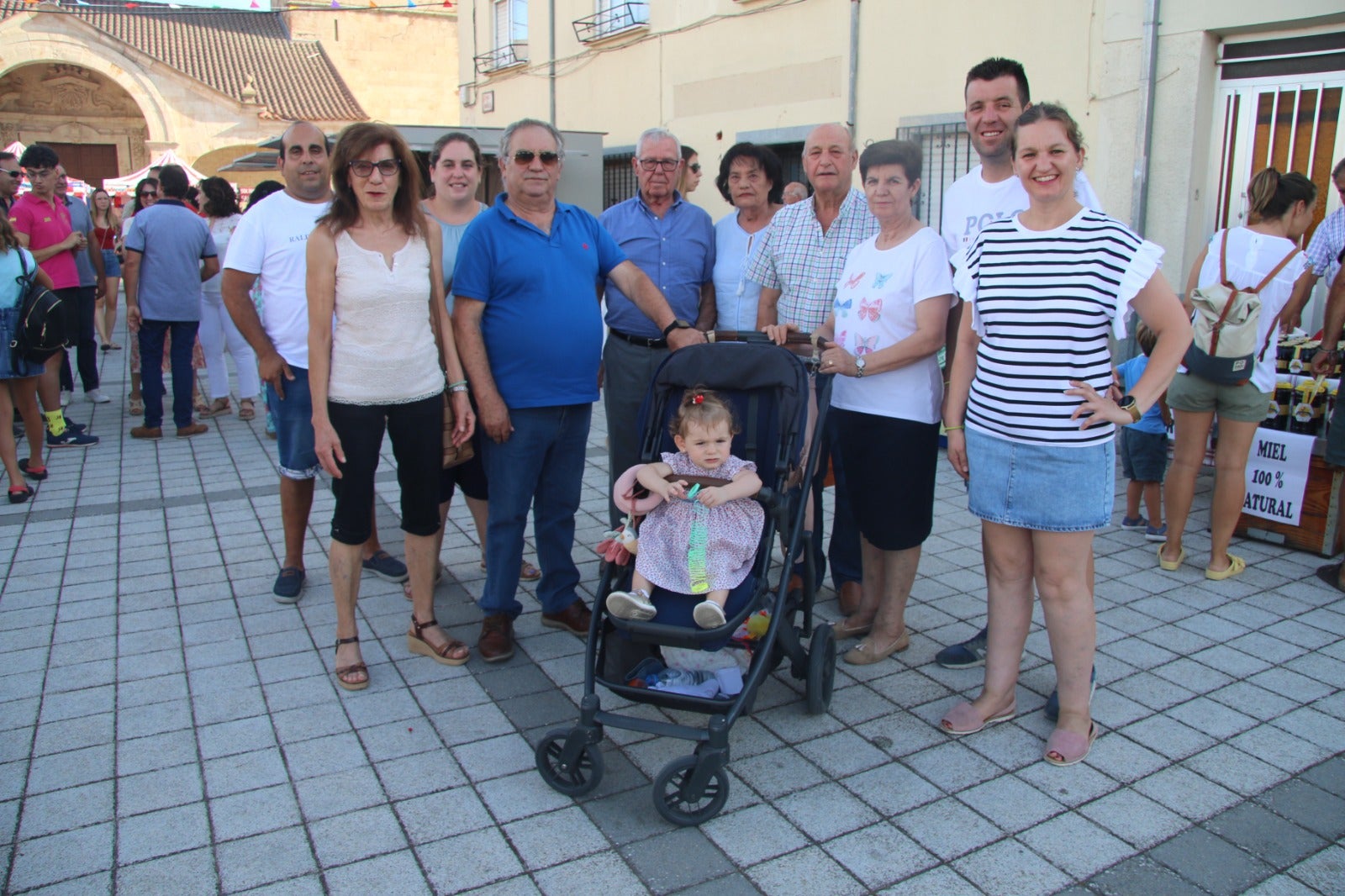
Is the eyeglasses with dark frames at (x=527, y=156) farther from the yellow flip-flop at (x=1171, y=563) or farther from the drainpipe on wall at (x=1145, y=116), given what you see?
the drainpipe on wall at (x=1145, y=116)

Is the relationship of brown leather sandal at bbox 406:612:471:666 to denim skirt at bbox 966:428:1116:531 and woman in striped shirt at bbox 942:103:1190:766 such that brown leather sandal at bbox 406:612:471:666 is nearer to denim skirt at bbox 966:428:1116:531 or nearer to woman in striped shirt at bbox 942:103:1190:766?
woman in striped shirt at bbox 942:103:1190:766

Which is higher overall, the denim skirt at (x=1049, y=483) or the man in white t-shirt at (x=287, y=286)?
the man in white t-shirt at (x=287, y=286)

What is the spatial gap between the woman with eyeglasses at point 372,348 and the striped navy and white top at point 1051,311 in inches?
76.8

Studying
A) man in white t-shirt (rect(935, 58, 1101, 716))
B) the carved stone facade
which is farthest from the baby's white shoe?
the carved stone facade

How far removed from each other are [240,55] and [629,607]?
115 feet

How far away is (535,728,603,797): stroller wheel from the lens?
2965mm

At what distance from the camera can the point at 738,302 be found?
460 centimetres

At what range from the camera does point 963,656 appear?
3.87m

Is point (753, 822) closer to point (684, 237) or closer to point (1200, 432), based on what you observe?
point (684, 237)

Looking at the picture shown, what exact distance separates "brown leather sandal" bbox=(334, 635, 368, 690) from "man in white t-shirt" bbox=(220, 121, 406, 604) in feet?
2.96

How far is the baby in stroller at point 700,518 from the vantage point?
313 cm

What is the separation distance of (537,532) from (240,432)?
499 centimetres

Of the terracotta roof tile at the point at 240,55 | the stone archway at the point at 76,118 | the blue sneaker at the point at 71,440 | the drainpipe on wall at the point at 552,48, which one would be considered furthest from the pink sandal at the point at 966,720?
the stone archway at the point at 76,118


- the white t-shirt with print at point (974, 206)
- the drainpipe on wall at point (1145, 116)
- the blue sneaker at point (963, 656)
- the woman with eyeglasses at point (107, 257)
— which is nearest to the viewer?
the white t-shirt with print at point (974, 206)
